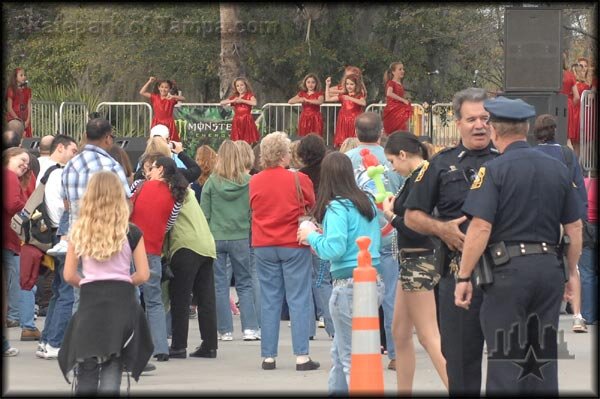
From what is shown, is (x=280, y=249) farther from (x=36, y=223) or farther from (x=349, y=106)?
(x=349, y=106)

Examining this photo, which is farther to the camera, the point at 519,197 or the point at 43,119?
the point at 43,119

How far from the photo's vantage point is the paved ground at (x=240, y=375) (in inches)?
362

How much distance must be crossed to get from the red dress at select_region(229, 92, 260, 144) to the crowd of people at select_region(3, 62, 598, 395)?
34.5 ft

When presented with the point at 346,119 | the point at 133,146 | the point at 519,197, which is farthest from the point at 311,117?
the point at 519,197

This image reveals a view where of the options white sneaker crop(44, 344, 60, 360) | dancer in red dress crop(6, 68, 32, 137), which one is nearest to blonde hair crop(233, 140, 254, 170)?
white sneaker crop(44, 344, 60, 360)

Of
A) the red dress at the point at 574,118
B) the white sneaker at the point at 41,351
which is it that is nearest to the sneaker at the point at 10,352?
the white sneaker at the point at 41,351

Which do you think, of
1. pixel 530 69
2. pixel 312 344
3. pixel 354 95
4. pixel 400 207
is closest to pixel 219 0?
pixel 354 95

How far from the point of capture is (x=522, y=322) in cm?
669

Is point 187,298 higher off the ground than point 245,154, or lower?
lower

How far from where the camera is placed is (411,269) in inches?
313

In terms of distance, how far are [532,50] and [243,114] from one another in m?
9.78

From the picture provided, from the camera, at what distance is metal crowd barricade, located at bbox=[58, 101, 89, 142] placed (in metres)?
25.9

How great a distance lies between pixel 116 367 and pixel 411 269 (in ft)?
6.16

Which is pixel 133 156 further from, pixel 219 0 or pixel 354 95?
pixel 219 0
